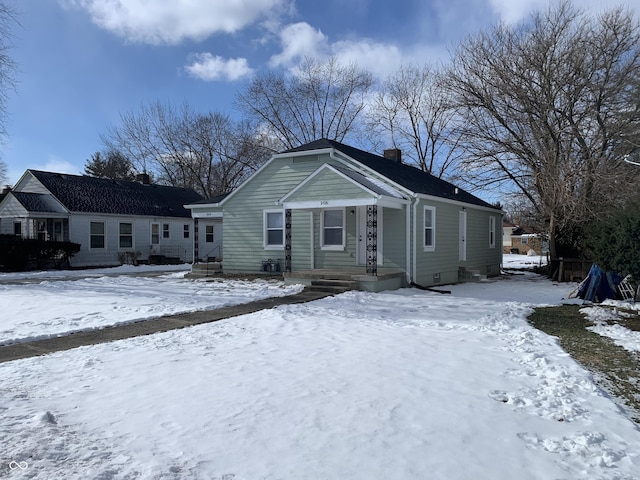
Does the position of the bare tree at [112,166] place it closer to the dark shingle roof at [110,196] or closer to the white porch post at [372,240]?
the dark shingle roof at [110,196]

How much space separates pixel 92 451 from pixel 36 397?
1562mm

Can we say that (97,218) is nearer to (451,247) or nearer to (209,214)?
(209,214)

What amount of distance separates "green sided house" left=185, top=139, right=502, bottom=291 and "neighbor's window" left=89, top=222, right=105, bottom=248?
26.9ft

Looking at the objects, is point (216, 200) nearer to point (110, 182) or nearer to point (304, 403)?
point (110, 182)

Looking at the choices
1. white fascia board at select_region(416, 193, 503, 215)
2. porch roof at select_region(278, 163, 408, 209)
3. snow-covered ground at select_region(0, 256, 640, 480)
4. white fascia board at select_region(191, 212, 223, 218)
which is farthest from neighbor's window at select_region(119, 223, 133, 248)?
snow-covered ground at select_region(0, 256, 640, 480)

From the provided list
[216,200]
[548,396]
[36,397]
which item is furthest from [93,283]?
[548,396]

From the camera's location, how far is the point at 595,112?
1738 cm

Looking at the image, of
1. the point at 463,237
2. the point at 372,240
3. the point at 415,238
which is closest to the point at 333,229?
the point at 372,240

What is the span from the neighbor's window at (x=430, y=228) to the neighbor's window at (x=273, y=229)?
492cm

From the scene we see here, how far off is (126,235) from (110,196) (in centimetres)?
243

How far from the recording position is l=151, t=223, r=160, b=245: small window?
26.3 meters

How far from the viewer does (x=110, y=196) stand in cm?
2552

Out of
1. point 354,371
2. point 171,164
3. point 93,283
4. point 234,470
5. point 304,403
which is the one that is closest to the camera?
point 234,470

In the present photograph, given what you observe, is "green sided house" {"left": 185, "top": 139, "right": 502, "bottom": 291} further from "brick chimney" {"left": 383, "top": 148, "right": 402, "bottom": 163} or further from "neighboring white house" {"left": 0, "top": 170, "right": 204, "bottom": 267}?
"neighboring white house" {"left": 0, "top": 170, "right": 204, "bottom": 267}
